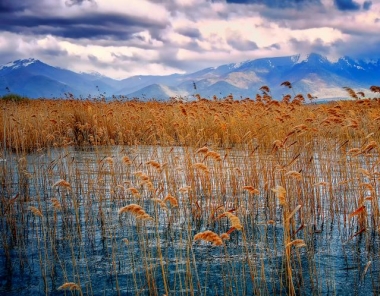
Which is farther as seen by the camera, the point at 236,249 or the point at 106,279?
the point at 236,249

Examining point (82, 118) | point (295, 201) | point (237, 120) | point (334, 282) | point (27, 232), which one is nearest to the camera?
point (334, 282)

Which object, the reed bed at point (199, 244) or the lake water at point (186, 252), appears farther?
the lake water at point (186, 252)

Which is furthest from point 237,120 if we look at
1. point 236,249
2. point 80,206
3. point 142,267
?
point 142,267

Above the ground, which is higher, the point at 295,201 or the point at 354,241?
the point at 295,201

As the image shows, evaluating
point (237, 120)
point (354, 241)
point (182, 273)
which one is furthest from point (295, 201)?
point (237, 120)

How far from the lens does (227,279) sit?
5.02 metres

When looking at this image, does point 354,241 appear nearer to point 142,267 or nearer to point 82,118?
point 142,267

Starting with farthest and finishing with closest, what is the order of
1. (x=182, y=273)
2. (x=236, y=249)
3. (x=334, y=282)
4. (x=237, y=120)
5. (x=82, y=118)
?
1. (x=82, y=118)
2. (x=237, y=120)
3. (x=236, y=249)
4. (x=182, y=273)
5. (x=334, y=282)

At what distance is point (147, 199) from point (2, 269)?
3.42 metres

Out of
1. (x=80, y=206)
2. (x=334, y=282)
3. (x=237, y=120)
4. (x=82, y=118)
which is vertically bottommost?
(x=334, y=282)

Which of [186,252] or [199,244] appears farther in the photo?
[199,244]

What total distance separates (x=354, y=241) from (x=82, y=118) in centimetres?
1269

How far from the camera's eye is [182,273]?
512 centimetres

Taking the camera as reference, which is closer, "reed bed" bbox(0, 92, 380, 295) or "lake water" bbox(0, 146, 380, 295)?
"reed bed" bbox(0, 92, 380, 295)
